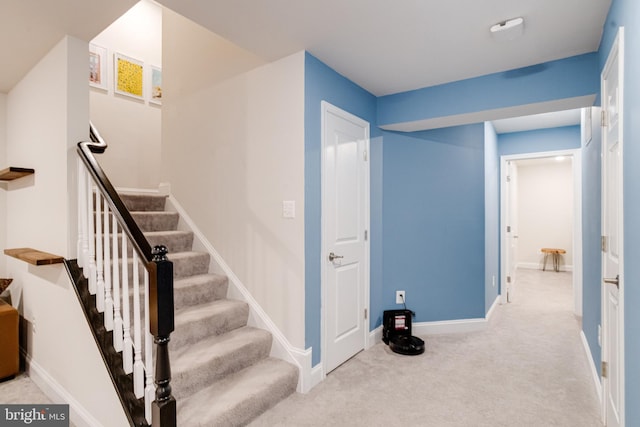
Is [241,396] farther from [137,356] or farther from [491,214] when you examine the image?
[491,214]

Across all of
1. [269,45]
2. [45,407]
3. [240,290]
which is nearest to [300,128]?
[269,45]

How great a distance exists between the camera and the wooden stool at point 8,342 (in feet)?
8.42

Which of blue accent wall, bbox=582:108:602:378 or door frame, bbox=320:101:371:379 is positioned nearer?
blue accent wall, bbox=582:108:602:378

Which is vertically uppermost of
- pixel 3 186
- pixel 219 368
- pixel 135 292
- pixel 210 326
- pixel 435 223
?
pixel 3 186

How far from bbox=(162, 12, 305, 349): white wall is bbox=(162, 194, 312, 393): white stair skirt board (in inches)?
2.2

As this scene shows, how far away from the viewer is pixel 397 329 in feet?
11.2

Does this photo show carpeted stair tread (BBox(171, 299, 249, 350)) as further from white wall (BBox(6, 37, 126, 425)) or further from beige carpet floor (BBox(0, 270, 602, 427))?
beige carpet floor (BBox(0, 270, 602, 427))

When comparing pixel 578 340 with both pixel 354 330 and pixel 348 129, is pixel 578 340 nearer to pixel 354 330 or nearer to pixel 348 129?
pixel 354 330

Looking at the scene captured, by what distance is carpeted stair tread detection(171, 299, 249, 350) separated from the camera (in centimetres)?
232

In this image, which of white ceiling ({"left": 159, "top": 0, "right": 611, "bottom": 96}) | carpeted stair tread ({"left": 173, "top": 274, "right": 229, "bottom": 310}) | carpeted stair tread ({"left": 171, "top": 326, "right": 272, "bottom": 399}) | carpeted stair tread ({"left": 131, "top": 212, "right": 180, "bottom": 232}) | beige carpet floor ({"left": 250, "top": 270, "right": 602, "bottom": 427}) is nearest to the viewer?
white ceiling ({"left": 159, "top": 0, "right": 611, "bottom": 96})

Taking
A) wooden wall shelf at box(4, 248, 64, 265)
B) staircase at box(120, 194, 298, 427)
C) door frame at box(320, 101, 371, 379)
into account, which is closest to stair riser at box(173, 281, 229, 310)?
staircase at box(120, 194, 298, 427)

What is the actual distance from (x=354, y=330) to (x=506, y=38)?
2.51m

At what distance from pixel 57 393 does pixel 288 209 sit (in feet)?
6.43

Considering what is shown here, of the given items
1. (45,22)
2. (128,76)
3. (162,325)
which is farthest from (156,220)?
(128,76)
